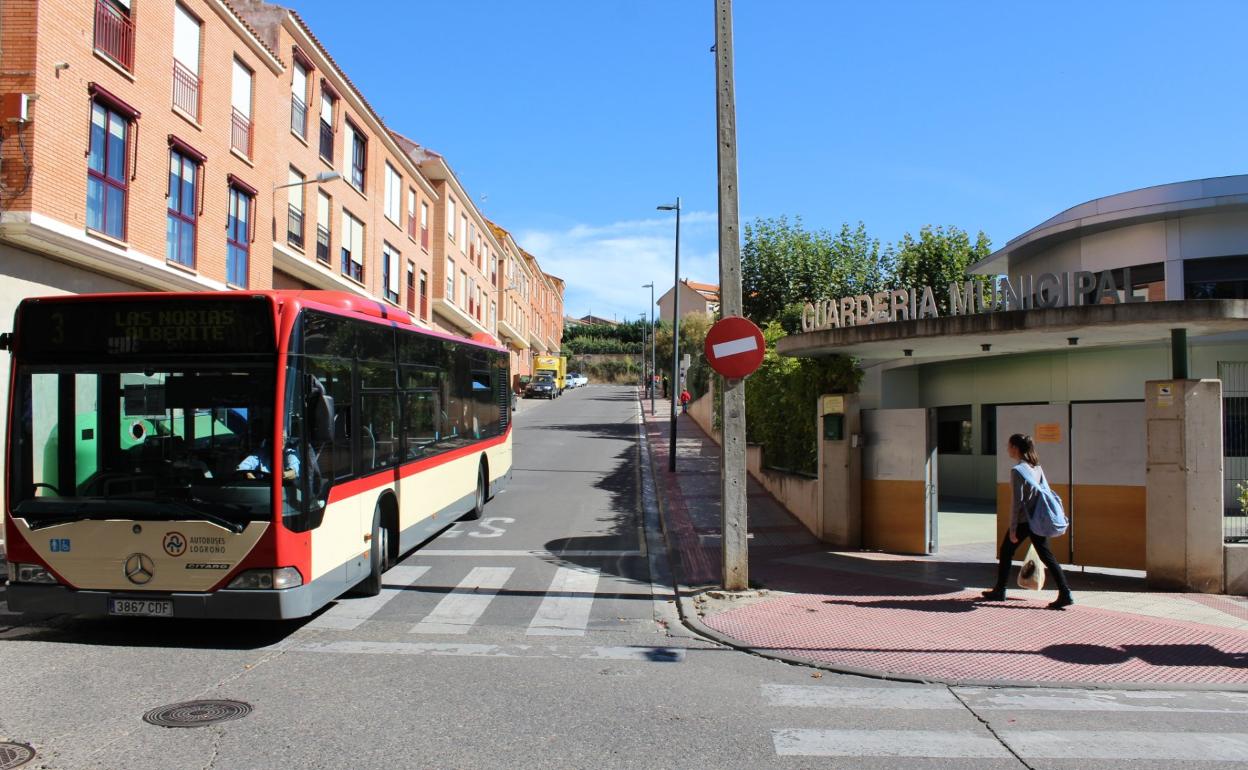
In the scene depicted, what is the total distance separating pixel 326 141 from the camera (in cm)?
2653

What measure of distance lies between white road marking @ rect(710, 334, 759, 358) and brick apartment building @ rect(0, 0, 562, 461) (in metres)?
11.2

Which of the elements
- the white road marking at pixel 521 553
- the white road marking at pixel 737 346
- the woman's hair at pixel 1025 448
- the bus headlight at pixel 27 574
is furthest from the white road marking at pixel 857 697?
the white road marking at pixel 521 553

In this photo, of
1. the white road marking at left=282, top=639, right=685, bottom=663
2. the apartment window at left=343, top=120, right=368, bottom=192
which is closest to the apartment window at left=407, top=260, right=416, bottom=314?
the apartment window at left=343, top=120, right=368, bottom=192

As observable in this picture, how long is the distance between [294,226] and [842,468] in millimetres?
18351

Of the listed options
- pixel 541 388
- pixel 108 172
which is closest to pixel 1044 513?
pixel 108 172

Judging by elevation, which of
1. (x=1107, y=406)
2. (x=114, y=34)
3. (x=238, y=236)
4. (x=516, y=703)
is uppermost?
(x=114, y=34)

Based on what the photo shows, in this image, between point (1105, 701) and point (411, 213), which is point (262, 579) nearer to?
point (1105, 701)

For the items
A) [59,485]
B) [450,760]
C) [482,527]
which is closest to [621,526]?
[482,527]

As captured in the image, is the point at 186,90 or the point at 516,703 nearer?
the point at 516,703

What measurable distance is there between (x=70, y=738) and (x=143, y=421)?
102 inches

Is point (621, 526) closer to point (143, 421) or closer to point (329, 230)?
point (143, 421)

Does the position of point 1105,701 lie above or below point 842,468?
below

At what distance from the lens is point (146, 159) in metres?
16.7

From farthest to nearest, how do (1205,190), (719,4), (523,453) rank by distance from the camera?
1. (523,453)
2. (1205,190)
3. (719,4)
